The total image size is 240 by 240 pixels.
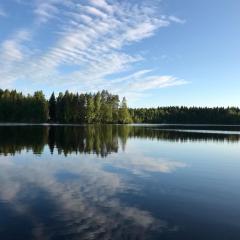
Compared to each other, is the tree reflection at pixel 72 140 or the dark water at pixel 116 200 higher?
the tree reflection at pixel 72 140

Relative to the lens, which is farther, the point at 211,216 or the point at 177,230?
the point at 211,216

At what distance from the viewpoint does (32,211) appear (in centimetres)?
1931

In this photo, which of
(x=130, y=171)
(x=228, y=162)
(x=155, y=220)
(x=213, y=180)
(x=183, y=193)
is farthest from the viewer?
(x=228, y=162)

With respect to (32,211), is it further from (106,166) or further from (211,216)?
(106,166)

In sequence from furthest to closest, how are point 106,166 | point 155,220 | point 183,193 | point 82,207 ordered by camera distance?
point 106,166 < point 183,193 < point 82,207 < point 155,220

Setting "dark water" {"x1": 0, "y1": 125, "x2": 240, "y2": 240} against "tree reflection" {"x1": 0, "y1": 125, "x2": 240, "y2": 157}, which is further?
"tree reflection" {"x1": 0, "y1": 125, "x2": 240, "y2": 157}

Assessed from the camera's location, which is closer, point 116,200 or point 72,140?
point 116,200

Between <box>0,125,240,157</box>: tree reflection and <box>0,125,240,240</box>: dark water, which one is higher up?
<box>0,125,240,157</box>: tree reflection

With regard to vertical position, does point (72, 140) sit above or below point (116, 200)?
above

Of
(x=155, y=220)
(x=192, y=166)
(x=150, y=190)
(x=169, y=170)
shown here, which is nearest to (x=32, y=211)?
(x=155, y=220)

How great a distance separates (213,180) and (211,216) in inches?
472

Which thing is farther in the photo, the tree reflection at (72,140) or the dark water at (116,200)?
the tree reflection at (72,140)

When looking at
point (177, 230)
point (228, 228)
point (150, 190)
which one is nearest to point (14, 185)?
point (150, 190)

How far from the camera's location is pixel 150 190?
2567 cm
